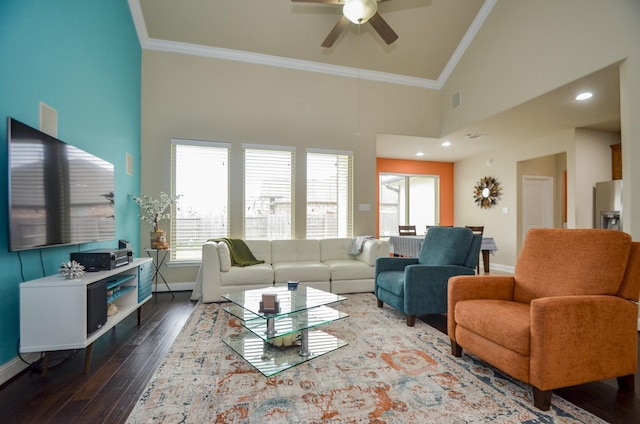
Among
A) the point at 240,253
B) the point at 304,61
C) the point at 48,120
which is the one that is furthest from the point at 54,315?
the point at 304,61

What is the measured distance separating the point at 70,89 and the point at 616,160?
7771 mm

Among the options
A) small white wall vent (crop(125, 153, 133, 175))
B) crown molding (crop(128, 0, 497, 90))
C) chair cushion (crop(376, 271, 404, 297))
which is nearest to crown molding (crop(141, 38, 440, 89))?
crown molding (crop(128, 0, 497, 90))

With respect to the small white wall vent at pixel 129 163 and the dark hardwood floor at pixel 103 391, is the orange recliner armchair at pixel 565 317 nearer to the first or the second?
the dark hardwood floor at pixel 103 391

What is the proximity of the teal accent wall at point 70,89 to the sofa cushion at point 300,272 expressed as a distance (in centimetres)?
200

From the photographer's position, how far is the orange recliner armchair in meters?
1.62

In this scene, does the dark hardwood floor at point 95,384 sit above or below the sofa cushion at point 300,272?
below

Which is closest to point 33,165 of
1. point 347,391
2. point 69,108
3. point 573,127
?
point 69,108

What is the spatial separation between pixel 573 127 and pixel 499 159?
156 cm

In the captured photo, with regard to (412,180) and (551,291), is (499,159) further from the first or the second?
(551,291)

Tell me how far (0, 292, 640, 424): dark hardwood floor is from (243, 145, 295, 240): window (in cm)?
241

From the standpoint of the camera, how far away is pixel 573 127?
5016mm

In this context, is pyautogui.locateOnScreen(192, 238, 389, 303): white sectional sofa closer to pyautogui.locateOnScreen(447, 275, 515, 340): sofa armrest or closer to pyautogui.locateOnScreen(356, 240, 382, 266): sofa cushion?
pyautogui.locateOnScreen(356, 240, 382, 266): sofa cushion

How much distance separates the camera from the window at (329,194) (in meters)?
5.09

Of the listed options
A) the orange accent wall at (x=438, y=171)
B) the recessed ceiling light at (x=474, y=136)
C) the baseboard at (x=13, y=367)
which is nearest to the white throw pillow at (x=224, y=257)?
the baseboard at (x=13, y=367)
